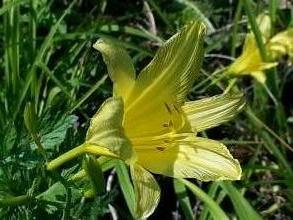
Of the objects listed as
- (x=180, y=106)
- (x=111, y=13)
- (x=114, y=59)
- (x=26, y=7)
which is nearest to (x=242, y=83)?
(x=111, y=13)

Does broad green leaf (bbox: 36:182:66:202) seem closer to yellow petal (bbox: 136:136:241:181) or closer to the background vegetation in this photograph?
the background vegetation

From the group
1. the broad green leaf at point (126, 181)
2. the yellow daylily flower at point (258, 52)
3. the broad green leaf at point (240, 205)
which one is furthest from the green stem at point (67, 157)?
the yellow daylily flower at point (258, 52)

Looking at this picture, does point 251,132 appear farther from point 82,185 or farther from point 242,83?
point 82,185

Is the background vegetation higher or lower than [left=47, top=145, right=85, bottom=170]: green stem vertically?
lower

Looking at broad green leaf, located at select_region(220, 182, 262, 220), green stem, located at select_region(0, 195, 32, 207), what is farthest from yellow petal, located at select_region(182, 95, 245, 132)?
broad green leaf, located at select_region(220, 182, 262, 220)

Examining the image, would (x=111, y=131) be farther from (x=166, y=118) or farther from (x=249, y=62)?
(x=249, y=62)

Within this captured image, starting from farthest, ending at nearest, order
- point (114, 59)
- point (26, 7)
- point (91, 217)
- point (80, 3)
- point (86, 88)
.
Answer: point (80, 3) → point (26, 7) → point (86, 88) → point (91, 217) → point (114, 59)

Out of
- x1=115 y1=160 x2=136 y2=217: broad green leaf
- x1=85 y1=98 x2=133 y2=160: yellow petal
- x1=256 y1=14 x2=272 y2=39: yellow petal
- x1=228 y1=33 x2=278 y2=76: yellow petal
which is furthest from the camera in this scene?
x1=256 y1=14 x2=272 y2=39: yellow petal
